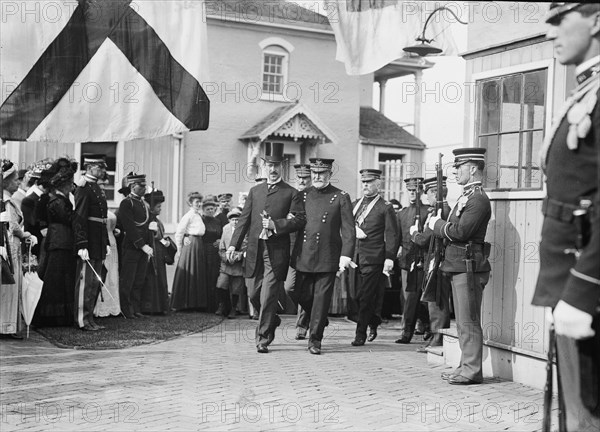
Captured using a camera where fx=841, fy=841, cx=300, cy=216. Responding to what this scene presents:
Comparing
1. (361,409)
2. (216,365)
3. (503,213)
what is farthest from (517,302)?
(216,365)

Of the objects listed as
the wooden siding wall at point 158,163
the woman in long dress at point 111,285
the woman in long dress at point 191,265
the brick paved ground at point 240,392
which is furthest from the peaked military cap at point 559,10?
the wooden siding wall at point 158,163

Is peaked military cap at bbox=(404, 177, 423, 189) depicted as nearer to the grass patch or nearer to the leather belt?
the grass patch

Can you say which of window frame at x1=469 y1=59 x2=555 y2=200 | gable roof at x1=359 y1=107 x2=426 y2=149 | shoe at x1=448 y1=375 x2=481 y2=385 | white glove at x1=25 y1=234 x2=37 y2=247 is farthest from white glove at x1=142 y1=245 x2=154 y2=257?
gable roof at x1=359 y1=107 x2=426 y2=149

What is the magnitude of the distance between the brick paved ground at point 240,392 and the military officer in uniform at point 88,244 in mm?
1328

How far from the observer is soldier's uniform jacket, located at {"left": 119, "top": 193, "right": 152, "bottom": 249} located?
1338 centimetres

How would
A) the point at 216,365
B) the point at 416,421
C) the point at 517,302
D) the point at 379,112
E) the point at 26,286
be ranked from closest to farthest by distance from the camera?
the point at 416,421
the point at 517,302
the point at 216,365
the point at 26,286
the point at 379,112

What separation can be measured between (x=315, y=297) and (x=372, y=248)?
52.1 inches

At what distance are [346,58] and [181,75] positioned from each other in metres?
2.93

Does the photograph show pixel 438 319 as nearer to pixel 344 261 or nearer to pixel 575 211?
pixel 344 261

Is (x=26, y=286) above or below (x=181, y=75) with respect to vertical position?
below

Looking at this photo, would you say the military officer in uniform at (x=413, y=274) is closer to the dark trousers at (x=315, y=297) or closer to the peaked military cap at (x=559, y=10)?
the dark trousers at (x=315, y=297)

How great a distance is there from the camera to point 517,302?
824 cm

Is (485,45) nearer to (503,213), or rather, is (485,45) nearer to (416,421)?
(503,213)

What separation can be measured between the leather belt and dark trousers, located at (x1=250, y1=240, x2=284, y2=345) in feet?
21.3
